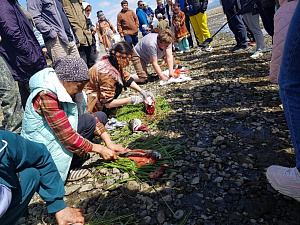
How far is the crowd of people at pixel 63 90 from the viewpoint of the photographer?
131 centimetres

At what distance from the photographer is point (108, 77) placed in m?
3.42

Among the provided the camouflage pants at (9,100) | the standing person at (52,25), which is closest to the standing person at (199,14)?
the standing person at (52,25)

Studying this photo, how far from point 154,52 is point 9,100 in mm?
3006

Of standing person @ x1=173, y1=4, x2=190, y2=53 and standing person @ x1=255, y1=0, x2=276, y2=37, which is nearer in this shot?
standing person @ x1=255, y1=0, x2=276, y2=37

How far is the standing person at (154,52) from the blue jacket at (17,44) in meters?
2.33

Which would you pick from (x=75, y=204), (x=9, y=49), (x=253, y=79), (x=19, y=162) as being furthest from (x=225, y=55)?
(x=19, y=162)

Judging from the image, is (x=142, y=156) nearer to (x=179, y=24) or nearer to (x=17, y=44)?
(x=17, y=44)

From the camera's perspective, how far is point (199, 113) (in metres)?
3.37

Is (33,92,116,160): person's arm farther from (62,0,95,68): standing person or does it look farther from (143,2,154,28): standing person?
(143,2,154,28): standing person

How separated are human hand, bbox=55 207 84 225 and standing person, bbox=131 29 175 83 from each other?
3774 millimetres

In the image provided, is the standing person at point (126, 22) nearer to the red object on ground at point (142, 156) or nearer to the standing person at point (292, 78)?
the red object on ground at point (142, 156)

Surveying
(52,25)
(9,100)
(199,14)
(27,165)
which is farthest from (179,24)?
(27,165)

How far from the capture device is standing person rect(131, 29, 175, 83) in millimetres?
4641

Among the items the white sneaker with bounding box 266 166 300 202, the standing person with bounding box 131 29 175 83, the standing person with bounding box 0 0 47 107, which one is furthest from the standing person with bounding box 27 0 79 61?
the white sneaker with bounding box 266 166 300 202
